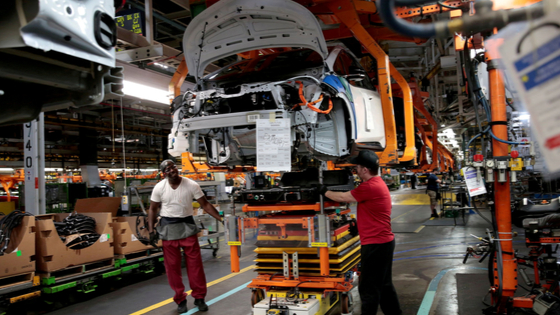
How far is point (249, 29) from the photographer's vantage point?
4180 mm

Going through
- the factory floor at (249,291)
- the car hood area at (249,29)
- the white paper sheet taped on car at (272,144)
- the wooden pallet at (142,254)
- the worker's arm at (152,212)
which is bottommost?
the factory floor at (249,291)

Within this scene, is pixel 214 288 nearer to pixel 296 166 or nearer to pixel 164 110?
pixel 296 166

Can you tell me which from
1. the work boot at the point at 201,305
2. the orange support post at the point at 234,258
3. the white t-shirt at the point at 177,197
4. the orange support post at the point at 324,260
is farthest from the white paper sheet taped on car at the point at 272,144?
the work boot at the point at 201,305

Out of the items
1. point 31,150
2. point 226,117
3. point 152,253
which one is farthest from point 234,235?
point 31,150

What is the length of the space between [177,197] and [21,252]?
1906mm

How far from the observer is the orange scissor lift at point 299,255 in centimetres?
370

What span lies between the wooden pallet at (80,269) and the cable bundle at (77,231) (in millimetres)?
283

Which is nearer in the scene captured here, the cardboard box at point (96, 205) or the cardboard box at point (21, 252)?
the cardboard box at point (21, 252)

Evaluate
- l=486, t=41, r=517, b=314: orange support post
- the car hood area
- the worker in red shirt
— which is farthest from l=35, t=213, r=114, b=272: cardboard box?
l=486, t=41, r=517, b=314: orange support post

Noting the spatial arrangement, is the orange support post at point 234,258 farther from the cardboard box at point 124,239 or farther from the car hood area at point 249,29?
the cardboard box at point 124,239

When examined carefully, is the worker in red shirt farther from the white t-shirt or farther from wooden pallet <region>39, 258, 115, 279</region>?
wooden pallet <region>39, 258, 115, 279</region>

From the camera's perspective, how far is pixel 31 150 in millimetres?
7098

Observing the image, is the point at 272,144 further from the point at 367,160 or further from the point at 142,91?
the point at 142,91

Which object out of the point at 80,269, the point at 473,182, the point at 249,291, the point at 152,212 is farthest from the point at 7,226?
the point at 473,182
